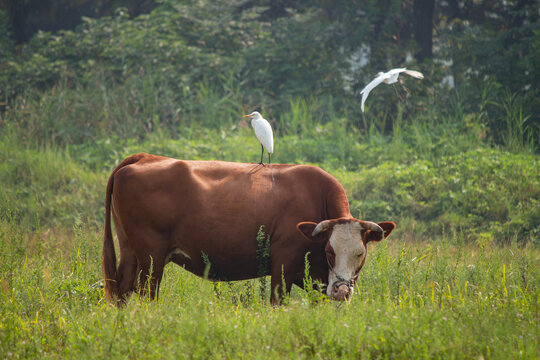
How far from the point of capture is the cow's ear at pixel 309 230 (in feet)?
16.5

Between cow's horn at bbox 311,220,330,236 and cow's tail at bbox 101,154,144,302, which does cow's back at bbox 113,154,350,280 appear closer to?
cow's tail at bbox 101,154,144,302

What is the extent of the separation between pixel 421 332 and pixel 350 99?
9732 millimetres

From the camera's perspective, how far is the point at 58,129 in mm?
12203

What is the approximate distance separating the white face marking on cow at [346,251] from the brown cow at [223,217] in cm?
21

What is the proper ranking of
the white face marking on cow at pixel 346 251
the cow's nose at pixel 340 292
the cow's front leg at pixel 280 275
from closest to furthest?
the cow's nose at pixel 340 292
the white face marking on cow at pixel 346 251
the cow's front leg at pixel 280 275

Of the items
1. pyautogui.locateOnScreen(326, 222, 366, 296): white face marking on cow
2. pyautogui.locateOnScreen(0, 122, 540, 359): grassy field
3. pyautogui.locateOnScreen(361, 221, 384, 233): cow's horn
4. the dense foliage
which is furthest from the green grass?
the dense foliage

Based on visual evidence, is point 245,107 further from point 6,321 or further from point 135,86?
point 6,321

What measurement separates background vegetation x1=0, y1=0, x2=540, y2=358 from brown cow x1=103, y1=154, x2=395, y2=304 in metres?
0.33

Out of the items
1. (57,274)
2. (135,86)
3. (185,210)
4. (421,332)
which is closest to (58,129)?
(135,86)

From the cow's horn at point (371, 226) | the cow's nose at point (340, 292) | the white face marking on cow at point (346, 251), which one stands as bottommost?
the cow's nose at point (340, 292)

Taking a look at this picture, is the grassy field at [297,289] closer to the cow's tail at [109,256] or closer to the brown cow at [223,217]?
the cow's tail at [109,256]

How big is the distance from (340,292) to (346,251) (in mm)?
345

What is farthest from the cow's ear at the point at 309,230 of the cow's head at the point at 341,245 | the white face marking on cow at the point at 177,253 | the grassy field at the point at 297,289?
the white face marking on cow at the point at 177,253

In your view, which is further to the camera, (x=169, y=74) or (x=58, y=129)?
(x=169, y=74)
